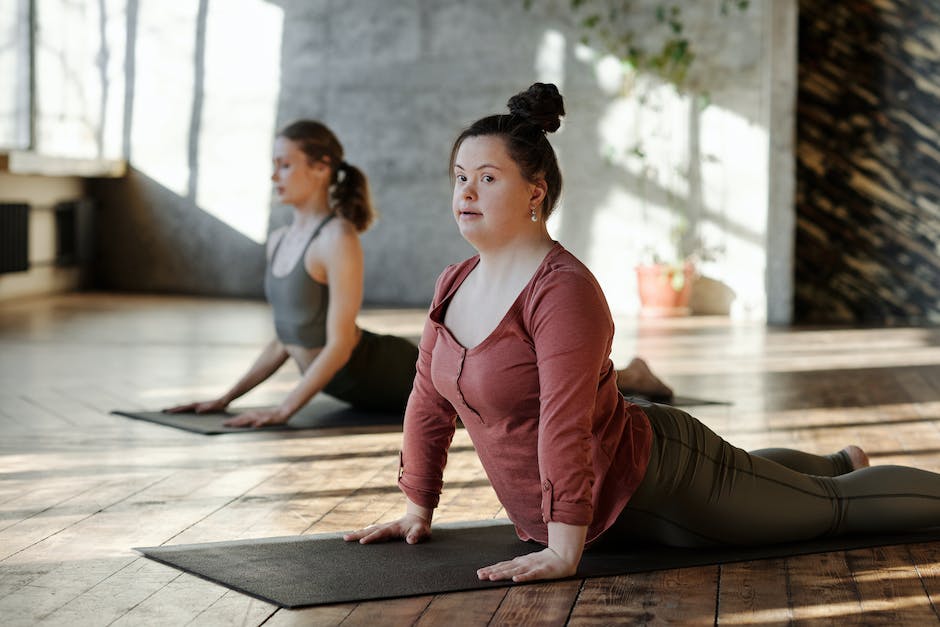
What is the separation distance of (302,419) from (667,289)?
4.86 m

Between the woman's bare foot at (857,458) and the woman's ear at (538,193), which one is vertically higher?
the woman's ear at (538,193)

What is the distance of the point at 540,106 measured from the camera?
224 centimetres

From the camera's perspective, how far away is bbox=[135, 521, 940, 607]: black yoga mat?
7.24 ft

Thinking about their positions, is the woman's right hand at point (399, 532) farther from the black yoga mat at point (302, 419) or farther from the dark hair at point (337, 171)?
→ the dark hair at point (337, 171)

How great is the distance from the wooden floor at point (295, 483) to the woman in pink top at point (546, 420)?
4.1 inches

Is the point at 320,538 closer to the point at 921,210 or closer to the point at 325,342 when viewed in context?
the point at 325,342

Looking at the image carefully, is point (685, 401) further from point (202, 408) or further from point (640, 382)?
point (202, 408)

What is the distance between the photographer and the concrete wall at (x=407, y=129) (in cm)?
880

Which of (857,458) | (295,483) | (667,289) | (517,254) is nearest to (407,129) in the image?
(667,289)

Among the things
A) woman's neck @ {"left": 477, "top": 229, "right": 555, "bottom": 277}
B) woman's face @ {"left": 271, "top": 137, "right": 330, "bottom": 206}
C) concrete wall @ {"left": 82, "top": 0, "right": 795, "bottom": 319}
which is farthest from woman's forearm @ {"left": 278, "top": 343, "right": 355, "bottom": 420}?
concrete wall @ {"left": 82, "top": 0, "right": 795, "bottom": 319}

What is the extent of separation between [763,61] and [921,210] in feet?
4.60

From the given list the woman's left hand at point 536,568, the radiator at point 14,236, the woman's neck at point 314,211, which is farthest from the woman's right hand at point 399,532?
the radiator at point 14,236

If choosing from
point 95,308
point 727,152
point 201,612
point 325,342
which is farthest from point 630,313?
point 201,612

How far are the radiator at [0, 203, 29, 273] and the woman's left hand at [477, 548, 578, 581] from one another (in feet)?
24.7
